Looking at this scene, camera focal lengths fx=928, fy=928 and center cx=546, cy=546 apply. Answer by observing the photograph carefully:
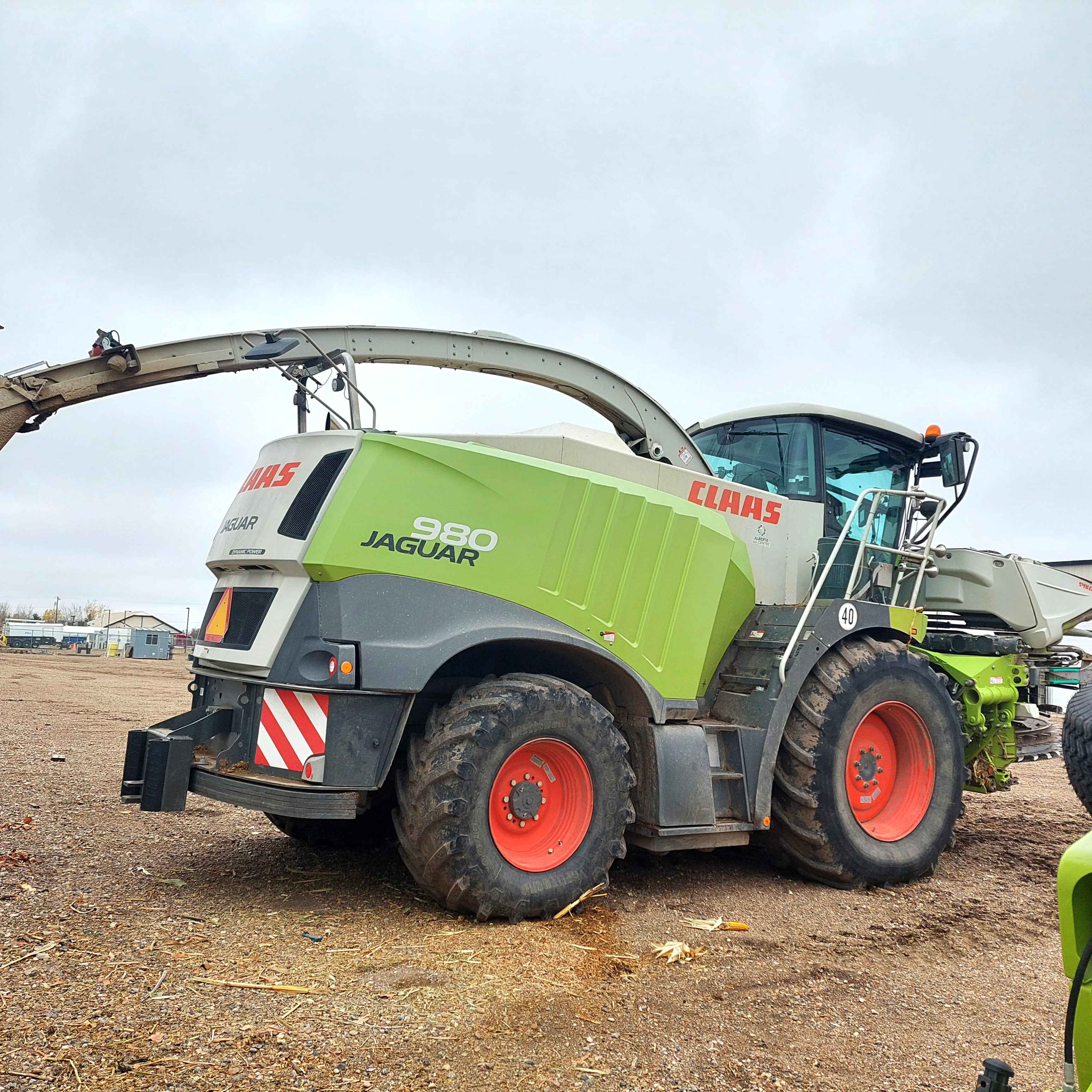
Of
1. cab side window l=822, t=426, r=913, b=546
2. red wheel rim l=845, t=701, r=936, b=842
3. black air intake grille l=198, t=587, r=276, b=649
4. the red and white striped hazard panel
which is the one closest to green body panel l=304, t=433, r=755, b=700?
black air intake grille l=198, t=587, r=276, b=649

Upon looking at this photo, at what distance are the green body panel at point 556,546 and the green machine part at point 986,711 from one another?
2.45 m

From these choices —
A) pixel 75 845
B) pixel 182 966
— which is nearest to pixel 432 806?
pixel 182 966

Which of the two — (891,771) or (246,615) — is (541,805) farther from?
(891,771)

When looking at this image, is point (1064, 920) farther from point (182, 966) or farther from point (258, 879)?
point (258, 879)

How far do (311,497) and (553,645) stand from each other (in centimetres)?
153

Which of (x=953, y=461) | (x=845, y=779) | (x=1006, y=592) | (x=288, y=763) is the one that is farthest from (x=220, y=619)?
(x=1006, y=592)

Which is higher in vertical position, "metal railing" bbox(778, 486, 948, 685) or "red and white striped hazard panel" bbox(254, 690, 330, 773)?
"metal railing" bbox(778, 486, 948, 685)

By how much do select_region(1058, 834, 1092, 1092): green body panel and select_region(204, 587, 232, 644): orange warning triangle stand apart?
169 inches

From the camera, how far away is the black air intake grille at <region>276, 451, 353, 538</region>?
475cm

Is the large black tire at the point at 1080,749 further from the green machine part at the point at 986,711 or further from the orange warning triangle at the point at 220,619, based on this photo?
the green machine part at the point at 986,711

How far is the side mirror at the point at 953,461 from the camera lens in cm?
741

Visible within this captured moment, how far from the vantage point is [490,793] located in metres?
4.59

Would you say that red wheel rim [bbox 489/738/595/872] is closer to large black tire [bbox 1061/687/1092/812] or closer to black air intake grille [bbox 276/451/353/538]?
black air intake grille [bbox 276/451/353/538]

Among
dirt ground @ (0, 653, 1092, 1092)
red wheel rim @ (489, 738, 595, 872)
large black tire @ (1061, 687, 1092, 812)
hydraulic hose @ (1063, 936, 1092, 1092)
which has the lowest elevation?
dirt ground @ (0, 653, 1092, 1092)
